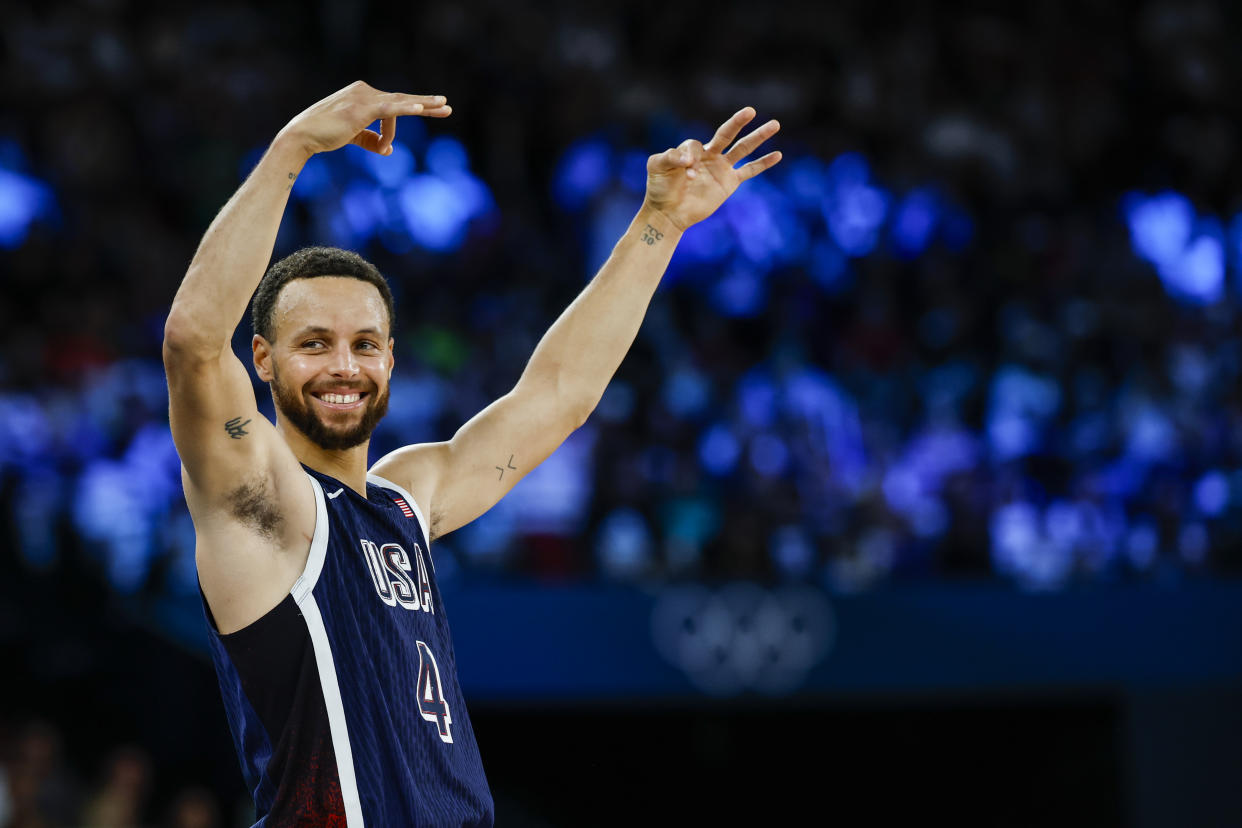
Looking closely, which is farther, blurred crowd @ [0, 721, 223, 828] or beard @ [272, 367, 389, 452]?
blurred crowd @ [0, 721, 223, 828]

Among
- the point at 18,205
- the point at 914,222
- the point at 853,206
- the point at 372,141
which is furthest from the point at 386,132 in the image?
the point at 914,222

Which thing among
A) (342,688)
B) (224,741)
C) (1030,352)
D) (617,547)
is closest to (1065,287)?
(1030,352)

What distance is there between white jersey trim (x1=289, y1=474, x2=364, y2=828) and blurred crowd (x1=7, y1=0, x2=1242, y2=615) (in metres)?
6.53

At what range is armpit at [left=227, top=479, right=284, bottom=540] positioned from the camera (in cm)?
307

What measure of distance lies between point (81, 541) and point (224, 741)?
5.21 feet

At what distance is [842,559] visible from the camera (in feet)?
35.1

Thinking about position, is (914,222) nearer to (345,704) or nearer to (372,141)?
(372,141)

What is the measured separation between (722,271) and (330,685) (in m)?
10.3

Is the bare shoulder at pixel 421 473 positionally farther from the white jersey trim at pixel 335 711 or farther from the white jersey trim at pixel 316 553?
the white jersey trim at pixel 335 711

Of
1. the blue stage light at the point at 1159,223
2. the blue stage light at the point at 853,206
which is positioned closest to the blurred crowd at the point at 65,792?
the blue stage light at the point at 853,206

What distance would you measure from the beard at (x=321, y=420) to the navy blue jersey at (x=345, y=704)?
0.40ft

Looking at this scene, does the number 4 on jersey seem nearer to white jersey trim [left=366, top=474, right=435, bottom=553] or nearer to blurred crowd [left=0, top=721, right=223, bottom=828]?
white jersey trim [left=366, top=474, right=435, bottom=553]

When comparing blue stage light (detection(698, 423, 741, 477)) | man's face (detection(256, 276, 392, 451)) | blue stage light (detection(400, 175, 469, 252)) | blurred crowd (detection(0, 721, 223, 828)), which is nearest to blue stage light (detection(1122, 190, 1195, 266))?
blue stage light (detection(698, 423, 741, 477))

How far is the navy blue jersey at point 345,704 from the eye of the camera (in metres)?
3.07
